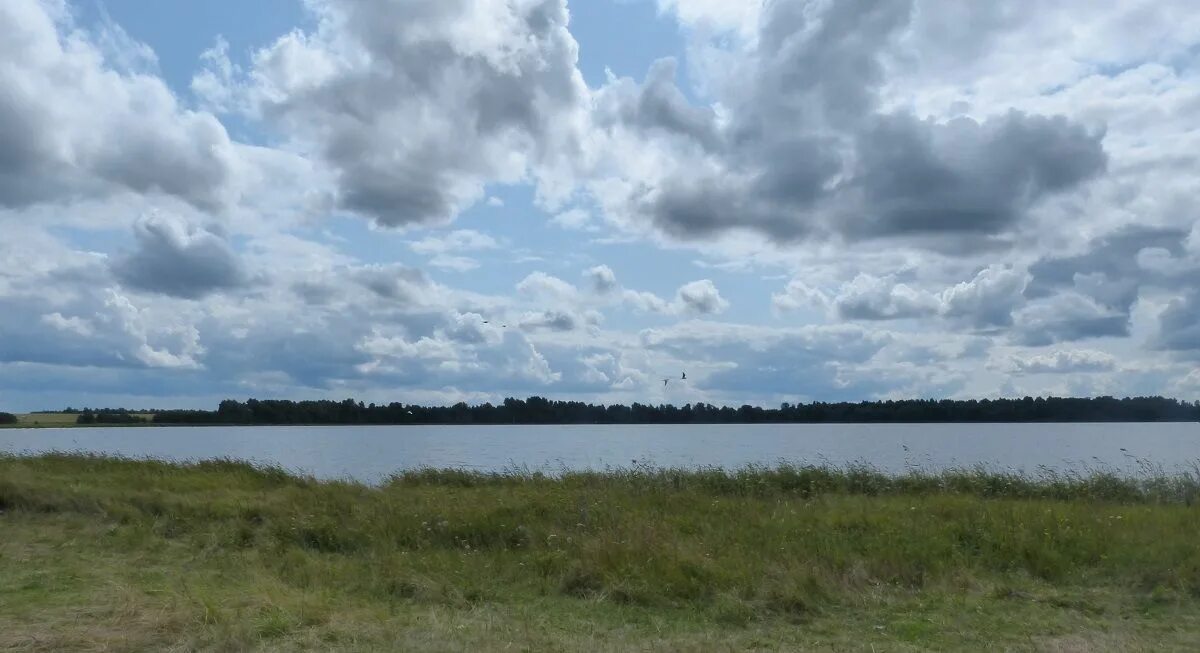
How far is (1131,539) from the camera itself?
38.0 feet

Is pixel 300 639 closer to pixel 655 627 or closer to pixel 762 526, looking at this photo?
pixel 655 627

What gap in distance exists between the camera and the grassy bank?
7809 millimetres

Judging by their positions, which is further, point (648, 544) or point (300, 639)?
point (648, 544)

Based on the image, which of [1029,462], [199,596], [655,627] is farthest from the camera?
[1029,462]

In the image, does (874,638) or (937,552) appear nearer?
(874,638)

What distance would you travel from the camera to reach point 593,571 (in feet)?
33.3

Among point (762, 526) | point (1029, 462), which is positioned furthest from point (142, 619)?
point (1029, 462)

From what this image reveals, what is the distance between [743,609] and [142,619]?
529 centimetres

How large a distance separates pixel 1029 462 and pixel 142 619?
39.3 m

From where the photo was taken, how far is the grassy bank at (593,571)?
7809 mm

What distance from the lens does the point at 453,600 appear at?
9.27 meters

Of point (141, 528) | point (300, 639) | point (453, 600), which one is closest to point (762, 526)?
point (453, 600)

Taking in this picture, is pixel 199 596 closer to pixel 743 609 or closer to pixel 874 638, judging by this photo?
pixel 743 609

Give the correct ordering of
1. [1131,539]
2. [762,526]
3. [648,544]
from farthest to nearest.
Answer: [762,526]
[1131,539]
[648,544]
